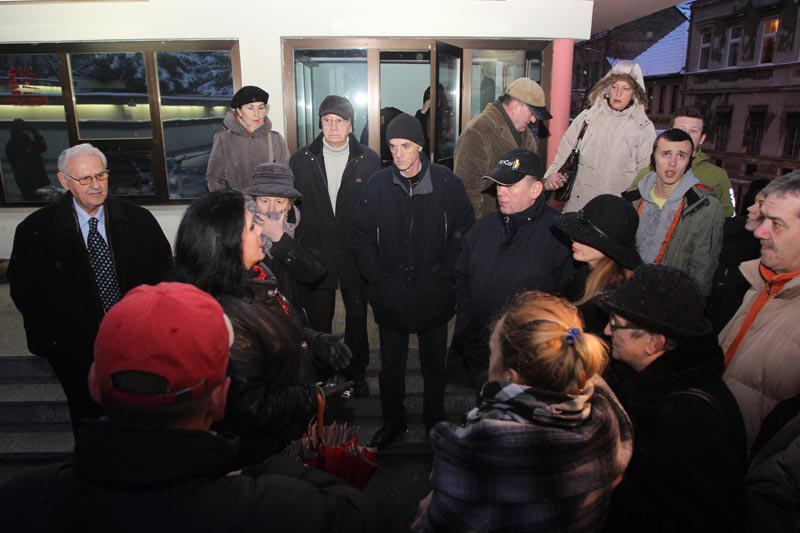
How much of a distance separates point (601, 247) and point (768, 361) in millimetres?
861

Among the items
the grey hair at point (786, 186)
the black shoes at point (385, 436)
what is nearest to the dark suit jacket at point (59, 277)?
the black shoes at point (385, 436)

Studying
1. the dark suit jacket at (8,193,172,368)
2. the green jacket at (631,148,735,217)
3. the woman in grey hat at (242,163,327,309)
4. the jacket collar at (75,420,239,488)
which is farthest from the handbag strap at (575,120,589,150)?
the jacket collar at (75,420,239,488)

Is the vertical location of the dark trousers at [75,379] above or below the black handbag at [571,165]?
below

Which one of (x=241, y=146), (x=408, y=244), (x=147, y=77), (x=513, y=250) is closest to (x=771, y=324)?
(x=513, y=250)

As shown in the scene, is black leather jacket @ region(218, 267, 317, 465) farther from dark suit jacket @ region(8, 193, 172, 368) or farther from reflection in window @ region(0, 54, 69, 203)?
reflection in window @ region(0, 54, 69, 203)

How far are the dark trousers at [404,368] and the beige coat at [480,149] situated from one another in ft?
3.77

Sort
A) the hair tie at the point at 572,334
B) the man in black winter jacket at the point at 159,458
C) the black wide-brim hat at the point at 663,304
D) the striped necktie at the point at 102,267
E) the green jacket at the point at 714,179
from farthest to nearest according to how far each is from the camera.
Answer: the green jacket at the point at 714,179, the striped necktie at the point at 102,267, the black wide-brim hat at the point at 663,304, the hair tie at the point at 572,334, the man in black winter jacket at the point at 159,458

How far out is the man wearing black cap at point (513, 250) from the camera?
313cm

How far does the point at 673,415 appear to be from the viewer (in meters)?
1.61

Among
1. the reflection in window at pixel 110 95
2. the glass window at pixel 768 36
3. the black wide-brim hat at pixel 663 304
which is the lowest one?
the black wide-brim hat at pixel 663 304

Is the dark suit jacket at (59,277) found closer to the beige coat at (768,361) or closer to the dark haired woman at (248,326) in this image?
the dark haired woman at (248,326)

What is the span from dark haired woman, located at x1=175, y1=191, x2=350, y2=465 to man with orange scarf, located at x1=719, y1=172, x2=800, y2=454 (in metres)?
1.88

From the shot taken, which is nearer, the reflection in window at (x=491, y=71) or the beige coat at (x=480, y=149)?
the beige coat at (x=480, y=149)

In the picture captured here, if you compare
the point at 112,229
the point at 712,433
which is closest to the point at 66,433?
the point at 112,229
